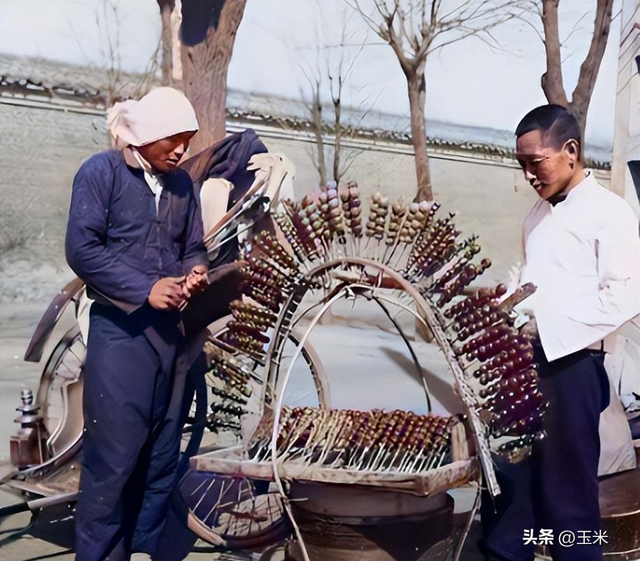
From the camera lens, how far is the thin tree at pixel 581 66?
108 inches

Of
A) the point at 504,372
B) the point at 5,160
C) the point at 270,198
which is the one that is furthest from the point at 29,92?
the point at 504,372

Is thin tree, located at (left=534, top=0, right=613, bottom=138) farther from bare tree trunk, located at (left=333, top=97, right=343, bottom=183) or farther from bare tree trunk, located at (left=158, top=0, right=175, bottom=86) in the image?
bare tree trunk, located at (left=158, top=0, right=175, bottom=86)

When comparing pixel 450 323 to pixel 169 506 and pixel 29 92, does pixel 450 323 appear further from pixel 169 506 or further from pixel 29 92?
pixel 29 92

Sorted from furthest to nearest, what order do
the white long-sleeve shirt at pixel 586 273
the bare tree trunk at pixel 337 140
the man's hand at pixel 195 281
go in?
1. the bare tree trunk at pixel 337 140
2. the man's hand at pixel 195 281
3. the white long-sleeve shirt at pixel 586 273

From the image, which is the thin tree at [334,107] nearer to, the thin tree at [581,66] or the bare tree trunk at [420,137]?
the bare tree trunk at [420,137]

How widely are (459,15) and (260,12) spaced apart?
28.6 inches

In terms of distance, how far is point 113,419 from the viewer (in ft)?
8.62

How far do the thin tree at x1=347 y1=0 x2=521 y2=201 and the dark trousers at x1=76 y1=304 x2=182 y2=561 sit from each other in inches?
53.9

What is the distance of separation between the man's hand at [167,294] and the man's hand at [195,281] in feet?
0.05

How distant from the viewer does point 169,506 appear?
2.81 meters

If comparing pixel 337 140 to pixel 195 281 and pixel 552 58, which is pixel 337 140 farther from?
pixel 552 58

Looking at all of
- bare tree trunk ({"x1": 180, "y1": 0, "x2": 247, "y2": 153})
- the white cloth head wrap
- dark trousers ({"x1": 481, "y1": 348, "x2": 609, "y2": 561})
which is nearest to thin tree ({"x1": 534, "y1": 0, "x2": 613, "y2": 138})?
dark trousers ({"x1": 481, "y1": 348, "x2": 609, "y2": 561})

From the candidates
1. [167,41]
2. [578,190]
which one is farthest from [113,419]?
[578,190]

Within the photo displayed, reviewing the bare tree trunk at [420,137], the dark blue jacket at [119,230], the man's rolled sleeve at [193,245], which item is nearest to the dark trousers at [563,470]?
the bare tree trunk at [420,137]
